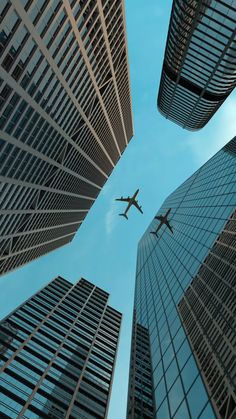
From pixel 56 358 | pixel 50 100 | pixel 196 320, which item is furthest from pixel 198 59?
pixel 56 358

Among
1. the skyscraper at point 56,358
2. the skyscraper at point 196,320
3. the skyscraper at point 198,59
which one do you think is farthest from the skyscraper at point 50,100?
the skyscraper at point 196,320

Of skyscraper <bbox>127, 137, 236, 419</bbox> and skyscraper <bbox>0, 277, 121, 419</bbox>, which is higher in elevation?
skyscraper <bbox>127, 137, 236, 419</bbox>

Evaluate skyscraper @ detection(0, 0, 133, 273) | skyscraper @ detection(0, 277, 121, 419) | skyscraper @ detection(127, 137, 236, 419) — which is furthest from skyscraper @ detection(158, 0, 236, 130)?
skyscraper @ detection(0, 277, 121, 419)

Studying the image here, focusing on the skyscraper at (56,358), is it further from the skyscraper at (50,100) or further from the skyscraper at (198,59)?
the skyscraper at (198,59)

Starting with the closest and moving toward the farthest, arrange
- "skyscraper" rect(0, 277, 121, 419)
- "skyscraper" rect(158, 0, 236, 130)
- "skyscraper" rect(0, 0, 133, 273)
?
"skyscraper" rect(0, 0, 133, 273), "skyscraper" rect(0, 277, 121, 419), "skyscraper" rect(158, 0, 236, 130)

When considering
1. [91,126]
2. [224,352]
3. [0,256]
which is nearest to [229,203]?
[224,352]

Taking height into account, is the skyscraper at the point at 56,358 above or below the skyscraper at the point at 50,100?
below

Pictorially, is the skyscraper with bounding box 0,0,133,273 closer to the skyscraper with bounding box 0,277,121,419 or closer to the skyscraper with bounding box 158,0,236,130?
the skyscraper with bounding box 158,0,236,130

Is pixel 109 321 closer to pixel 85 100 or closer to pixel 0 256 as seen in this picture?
pixel 0 256
